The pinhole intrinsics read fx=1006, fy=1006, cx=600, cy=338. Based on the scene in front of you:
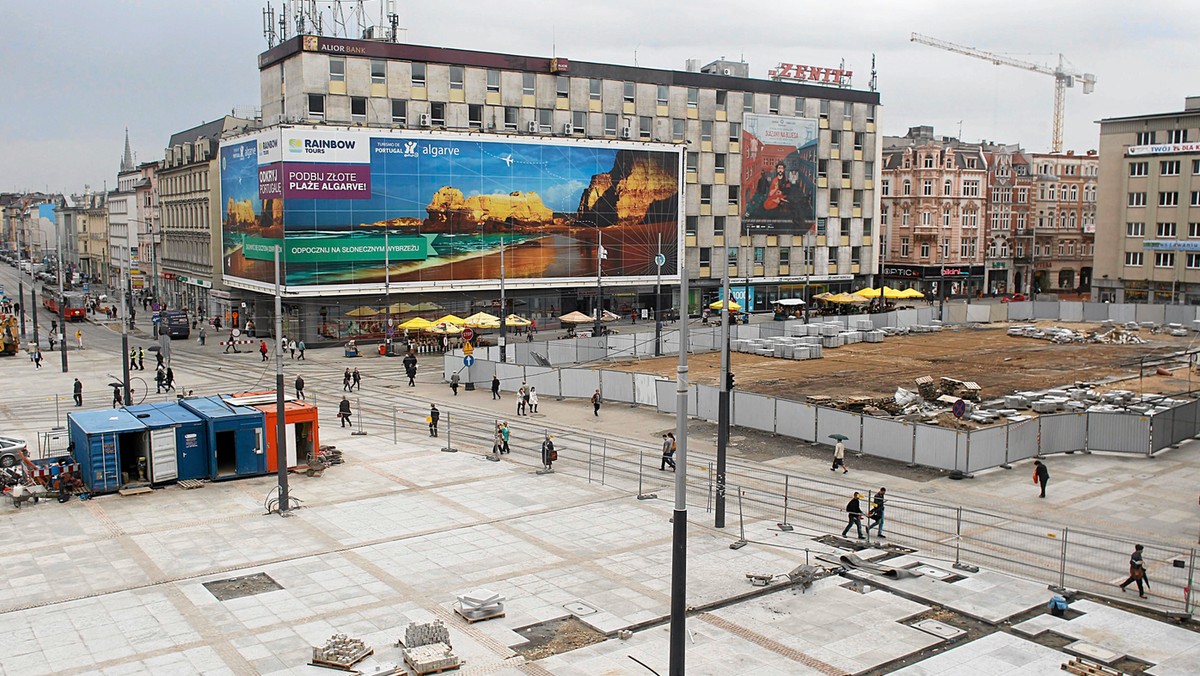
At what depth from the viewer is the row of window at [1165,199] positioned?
84688mm

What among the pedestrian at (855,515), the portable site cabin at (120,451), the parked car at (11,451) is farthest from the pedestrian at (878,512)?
the parked car at (11,451)

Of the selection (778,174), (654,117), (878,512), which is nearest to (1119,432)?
→ (878,512)

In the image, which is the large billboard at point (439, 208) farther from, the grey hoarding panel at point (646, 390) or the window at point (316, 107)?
the grey hoarding panel at point (646, 390)

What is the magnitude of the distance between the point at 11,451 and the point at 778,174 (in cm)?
6853

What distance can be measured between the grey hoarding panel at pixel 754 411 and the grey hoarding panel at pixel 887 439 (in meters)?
4.31

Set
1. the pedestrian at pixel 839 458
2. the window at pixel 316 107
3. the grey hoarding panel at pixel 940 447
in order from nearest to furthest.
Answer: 1. the grey hoarding panel at pixel 940 447
2. the pedestrian at pixel 839 458
3. the window at pixel 316 107

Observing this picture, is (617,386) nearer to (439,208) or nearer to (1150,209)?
(439,208)

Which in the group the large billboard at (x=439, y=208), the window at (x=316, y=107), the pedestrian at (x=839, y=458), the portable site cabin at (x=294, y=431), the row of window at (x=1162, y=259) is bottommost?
the pedestrian at (x=839, y=458)

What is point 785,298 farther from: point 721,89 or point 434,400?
point 434,400

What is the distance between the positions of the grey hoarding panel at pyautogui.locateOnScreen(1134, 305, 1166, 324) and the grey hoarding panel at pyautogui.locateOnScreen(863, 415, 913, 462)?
5339 cm

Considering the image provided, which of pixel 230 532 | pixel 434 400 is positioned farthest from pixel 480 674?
pixel 434 400

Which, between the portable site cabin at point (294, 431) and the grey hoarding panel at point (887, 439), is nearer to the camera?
the portable site cabin at point (294, 431)

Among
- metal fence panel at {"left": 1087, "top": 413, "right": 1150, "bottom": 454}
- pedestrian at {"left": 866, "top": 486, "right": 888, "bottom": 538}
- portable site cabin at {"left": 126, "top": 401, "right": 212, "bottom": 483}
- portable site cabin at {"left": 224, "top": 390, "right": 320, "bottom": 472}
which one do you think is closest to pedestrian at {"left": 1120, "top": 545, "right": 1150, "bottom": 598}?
pedestrian at {"left": 866, "top": 486, "right": 888, "bottom": 538}

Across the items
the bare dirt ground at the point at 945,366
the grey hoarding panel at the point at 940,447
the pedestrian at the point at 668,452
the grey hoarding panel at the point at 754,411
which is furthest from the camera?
the bare dirt ground at the point at 945,366
